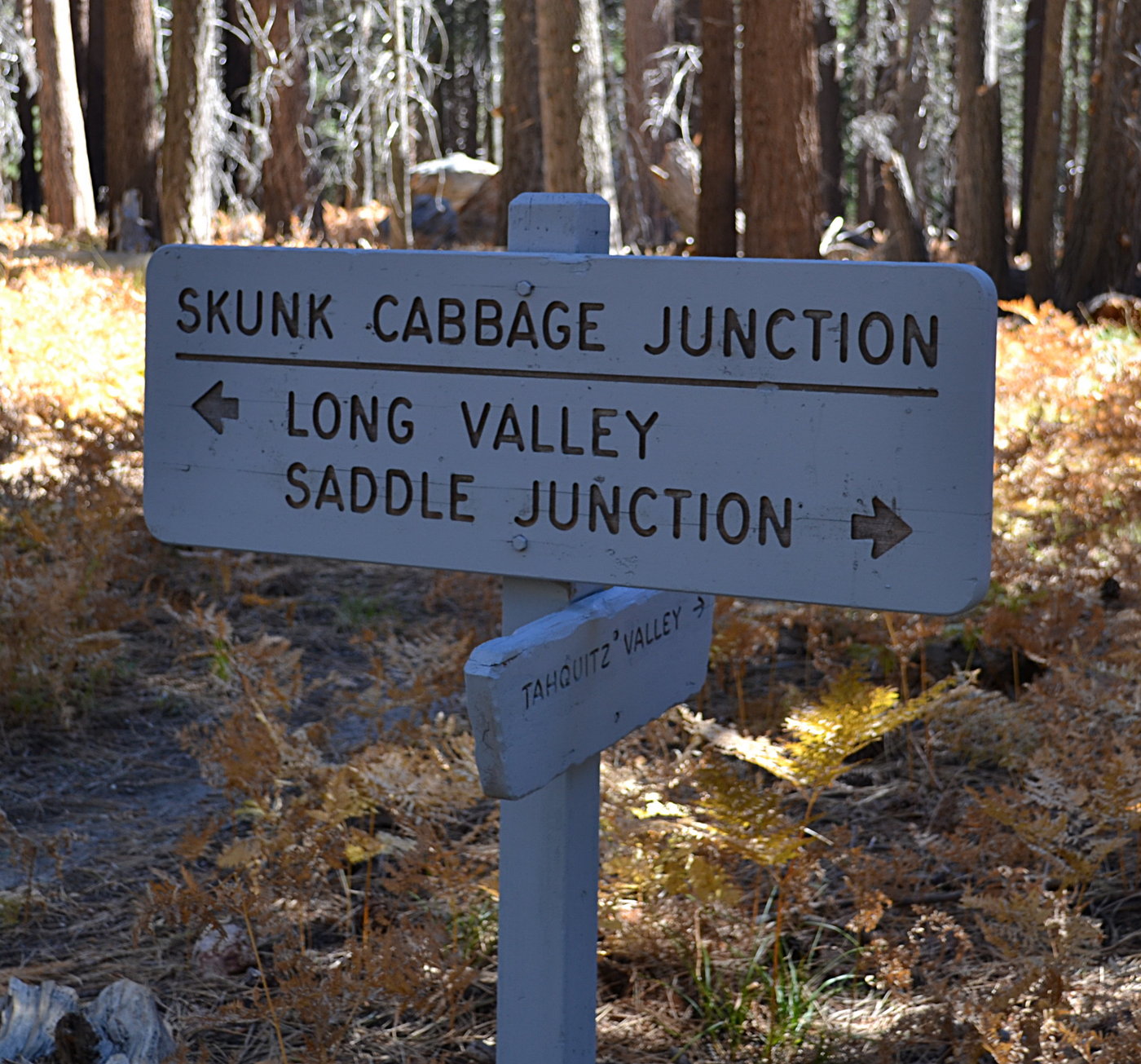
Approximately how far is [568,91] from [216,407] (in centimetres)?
834

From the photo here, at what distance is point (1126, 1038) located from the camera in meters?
2.15

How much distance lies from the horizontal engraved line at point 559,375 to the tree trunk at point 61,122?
697 inches

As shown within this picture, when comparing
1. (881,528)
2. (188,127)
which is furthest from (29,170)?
(881,528)

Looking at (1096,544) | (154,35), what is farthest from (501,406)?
(154,35)

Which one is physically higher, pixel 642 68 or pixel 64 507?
pixel 642 68

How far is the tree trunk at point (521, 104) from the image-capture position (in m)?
14.9

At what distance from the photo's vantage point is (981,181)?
43.4ft

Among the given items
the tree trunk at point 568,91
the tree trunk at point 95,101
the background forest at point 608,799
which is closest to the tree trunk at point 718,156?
the tree trunk at point 568,91

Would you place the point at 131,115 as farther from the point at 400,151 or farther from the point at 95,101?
the point at 95,101

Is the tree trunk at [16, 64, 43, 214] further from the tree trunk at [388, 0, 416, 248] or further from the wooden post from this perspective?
the wooden post

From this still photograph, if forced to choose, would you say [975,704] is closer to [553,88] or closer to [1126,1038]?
[1126,1038]

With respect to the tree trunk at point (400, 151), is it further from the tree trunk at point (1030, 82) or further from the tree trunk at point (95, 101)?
the tree trunk at point (1030, 82)

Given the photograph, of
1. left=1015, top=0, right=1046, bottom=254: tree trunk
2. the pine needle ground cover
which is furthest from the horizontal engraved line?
left=1015, top=0, right=1046, bottom=254: tree trunk

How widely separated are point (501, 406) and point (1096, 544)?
11.3ft
